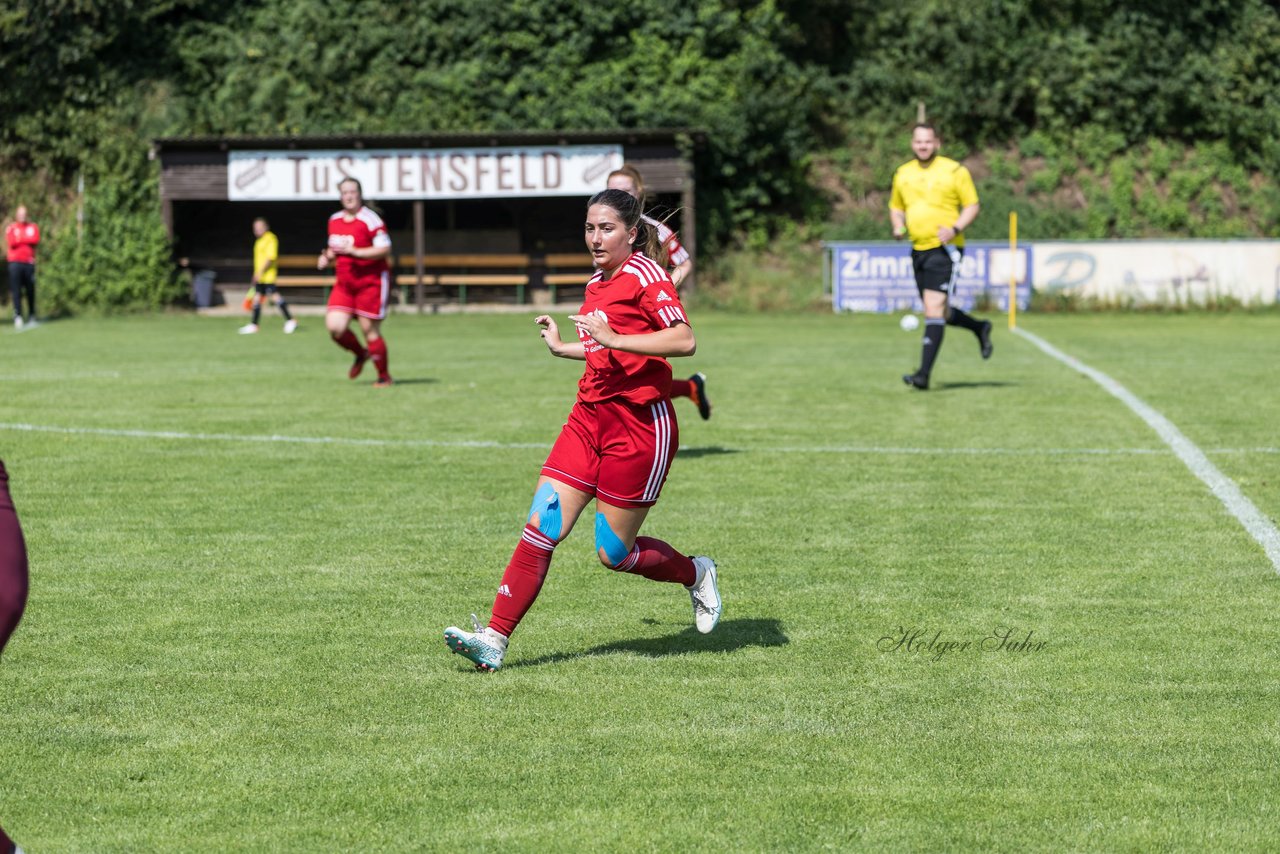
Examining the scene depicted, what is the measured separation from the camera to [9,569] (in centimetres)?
311

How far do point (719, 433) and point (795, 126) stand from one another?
1093 inches

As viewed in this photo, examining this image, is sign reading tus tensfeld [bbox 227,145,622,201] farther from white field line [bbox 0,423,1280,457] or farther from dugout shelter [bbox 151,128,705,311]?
white field line [bbox 0,423,1280,457]

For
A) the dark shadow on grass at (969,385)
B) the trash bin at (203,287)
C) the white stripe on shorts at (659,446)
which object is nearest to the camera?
the white stripe on shorts at (659,446)

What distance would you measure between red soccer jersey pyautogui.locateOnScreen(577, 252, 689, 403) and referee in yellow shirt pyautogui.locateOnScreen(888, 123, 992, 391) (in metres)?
8.81

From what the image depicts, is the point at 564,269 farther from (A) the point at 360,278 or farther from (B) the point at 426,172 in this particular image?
(A) the point at 360,278

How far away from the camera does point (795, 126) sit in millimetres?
38969

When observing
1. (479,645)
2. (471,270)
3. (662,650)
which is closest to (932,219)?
(662,650)

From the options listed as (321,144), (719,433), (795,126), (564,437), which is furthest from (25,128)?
(564,437)

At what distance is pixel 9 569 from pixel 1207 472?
8191mm

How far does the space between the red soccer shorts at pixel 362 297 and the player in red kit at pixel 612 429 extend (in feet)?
33.5

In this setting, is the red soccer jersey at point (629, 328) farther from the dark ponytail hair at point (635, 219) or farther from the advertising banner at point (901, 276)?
the advertising banner at point (901, 276)

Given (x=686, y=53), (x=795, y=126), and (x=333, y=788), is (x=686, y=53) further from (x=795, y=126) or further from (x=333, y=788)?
(x=333, y=788)

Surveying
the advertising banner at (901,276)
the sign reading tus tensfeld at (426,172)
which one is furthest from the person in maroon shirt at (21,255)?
the advertising banner at (901,276)

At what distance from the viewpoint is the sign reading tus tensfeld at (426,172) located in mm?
34188
